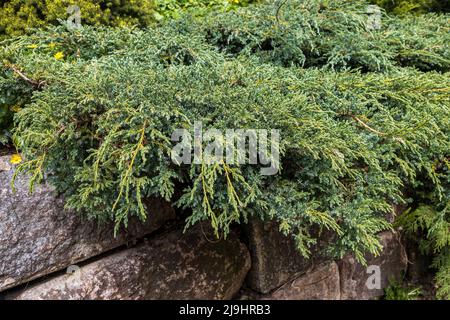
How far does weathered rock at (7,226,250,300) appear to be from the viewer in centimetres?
188

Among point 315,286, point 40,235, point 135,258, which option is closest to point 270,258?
point 315,286

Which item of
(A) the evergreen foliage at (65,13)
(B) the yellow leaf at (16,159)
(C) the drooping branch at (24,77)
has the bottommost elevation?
(B) the yellow leaf at (16,159)

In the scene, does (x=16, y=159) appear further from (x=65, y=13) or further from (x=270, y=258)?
(x=270, y=258)

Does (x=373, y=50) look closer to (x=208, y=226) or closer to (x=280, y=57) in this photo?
(x=280, y=57)

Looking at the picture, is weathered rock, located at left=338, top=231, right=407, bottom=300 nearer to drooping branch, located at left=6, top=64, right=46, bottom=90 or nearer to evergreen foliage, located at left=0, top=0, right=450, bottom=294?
evergreen foliage, located at left=0, top=0, right=450, bottom=294

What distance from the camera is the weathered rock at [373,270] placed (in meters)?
2.62

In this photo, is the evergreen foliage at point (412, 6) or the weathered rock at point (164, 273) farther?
the evergreen foliage at point (412, 6)

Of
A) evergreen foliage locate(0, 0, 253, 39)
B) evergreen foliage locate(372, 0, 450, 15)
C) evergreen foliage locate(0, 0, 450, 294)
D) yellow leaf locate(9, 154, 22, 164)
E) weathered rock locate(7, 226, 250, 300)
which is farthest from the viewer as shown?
evergreen foliage locate(372, 0, 450, 15)

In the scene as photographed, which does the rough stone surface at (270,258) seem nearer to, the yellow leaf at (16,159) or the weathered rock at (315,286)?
the weathered rock at (315,286)

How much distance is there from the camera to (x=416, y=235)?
2.68 metres

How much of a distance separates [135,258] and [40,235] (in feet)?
1.41

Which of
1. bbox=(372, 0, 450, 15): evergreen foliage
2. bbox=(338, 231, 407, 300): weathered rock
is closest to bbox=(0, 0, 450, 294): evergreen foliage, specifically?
bbox=(338, 231, 407, 300): weathered rock

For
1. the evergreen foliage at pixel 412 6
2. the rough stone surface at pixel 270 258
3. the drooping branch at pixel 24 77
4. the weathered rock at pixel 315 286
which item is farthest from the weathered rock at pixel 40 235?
the evergreen foliage at pixel 412 6

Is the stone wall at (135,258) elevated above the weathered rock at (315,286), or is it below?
above
